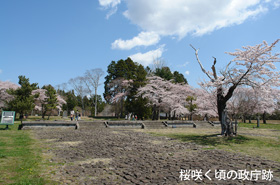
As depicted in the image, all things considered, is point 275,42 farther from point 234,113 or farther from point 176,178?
point 176,178

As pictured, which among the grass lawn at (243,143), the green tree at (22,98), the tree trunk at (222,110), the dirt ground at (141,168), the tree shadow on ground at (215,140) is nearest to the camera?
the dirt ground at (141,168)

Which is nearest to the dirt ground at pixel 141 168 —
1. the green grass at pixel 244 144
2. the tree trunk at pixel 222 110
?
the green grass at pixel 244 144

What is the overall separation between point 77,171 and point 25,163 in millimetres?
1950

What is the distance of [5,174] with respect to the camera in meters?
4.75

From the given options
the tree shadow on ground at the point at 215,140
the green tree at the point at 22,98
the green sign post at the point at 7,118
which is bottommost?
the tree shadow on ground at the point at 215,140

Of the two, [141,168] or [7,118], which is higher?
[7,118]

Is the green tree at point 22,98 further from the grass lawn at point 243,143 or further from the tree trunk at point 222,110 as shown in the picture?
the tree trunk at point 222,110

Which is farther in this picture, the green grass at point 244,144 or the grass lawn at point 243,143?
the grass lawn at point 243,143

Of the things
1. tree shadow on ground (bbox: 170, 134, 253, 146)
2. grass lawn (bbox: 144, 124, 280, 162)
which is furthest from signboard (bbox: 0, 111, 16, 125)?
tree shadow on ground (bbox: 170, 134, 253, 146)

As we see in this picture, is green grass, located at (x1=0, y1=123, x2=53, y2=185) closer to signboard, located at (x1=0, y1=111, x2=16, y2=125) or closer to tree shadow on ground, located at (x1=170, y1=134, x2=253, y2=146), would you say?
tree shadow on ground, located at (x1=170, y1=134, x2=253, y2=146)

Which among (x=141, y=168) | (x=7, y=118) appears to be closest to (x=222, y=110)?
(x=141, y=168)

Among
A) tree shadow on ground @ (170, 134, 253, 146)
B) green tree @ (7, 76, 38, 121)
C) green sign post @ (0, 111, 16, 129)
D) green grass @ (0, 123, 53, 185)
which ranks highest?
green tree @ (7, 76, 38, 121)

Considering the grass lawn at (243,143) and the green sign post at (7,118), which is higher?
the green sign post at (7,118)

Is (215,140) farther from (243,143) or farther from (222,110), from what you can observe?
(222,110)
